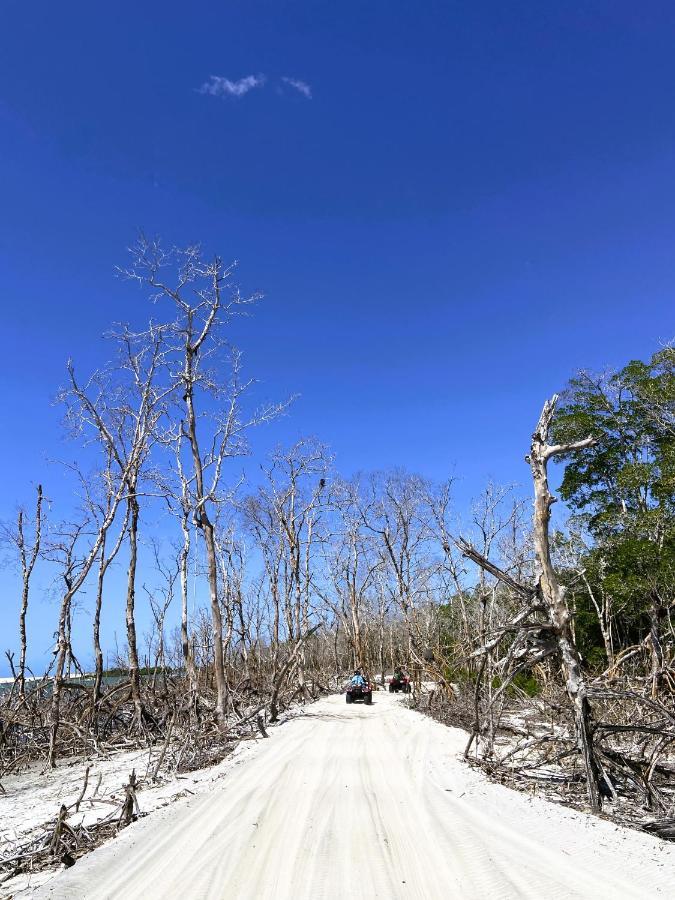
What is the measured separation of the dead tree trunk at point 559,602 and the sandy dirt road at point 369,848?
2.39ft

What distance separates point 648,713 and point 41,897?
920 cm

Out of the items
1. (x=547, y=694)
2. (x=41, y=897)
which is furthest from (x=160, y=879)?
(x=547, y=694)

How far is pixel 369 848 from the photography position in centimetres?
553

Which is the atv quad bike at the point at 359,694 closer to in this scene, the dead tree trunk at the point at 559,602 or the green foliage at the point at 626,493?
the green foliage at the point at 626,493

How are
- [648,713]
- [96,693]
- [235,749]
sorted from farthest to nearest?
[96,693], [235,749], [648,713]

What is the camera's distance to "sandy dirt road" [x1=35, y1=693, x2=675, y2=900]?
15.1 ft

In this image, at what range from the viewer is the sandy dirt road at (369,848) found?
4.62 meters

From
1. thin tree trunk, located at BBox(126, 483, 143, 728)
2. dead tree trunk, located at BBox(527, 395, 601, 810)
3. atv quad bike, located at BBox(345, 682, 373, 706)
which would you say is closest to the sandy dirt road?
dead tree trunk, located at BBox(527, 395, 601, 810)

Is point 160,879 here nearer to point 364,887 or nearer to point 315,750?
point 364,887

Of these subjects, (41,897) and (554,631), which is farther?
(554,631)

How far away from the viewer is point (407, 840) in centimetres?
573

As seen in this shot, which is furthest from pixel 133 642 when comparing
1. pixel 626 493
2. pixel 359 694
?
pixel 626 493

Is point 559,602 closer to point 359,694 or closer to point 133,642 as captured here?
point 133,642

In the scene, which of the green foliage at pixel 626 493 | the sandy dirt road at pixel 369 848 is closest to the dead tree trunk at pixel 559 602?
the sandy dirt road at pixel 369 848
